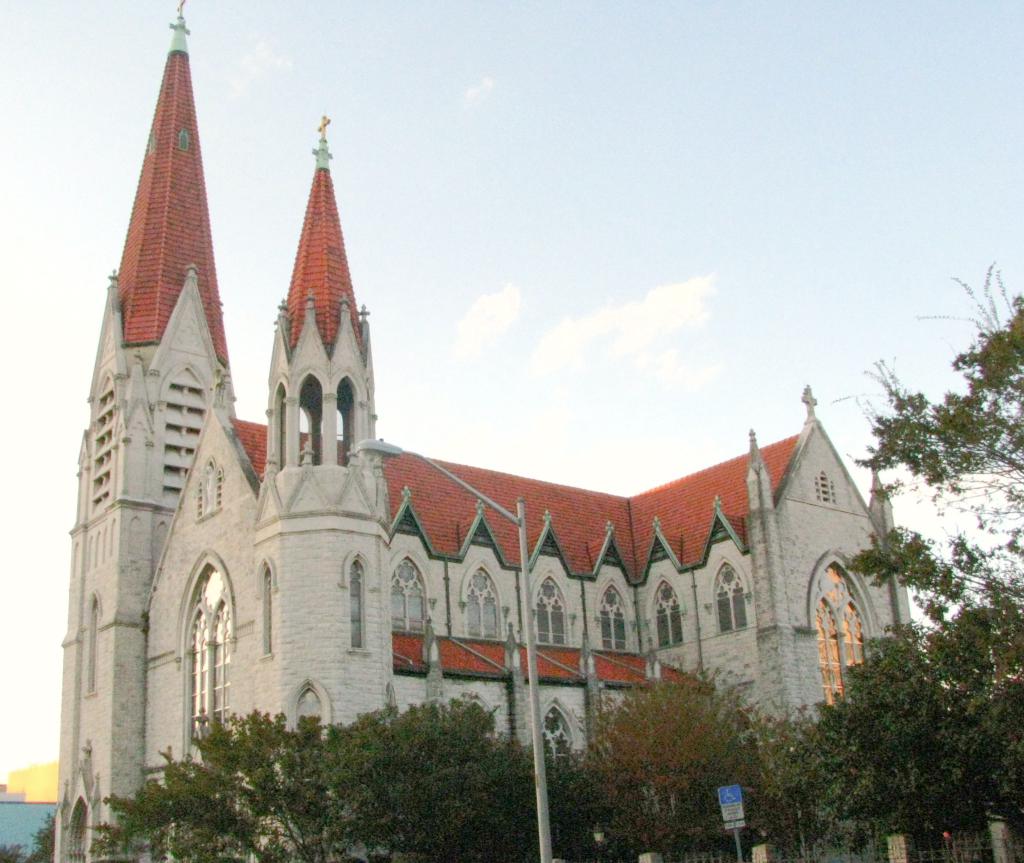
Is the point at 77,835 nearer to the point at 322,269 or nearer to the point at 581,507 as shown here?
the point at 322,269

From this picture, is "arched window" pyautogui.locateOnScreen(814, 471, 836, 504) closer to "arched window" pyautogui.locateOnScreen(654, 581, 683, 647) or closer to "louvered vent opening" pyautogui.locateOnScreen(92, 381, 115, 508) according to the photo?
"arched window" pyautogui.locateOnScreen(654, 581, 683, 647)

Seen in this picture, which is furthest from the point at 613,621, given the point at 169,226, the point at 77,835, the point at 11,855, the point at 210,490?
the point at 11,855

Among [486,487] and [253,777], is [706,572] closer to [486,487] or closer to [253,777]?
[486,487]

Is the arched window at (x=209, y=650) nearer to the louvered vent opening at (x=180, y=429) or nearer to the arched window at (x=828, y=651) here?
the louvered vent opening at (x=180, y=429)

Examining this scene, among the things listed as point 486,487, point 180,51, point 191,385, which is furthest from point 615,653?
point 180,51

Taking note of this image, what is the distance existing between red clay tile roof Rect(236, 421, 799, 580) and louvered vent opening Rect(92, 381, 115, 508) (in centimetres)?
575

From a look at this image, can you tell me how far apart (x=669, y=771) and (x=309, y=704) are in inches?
347

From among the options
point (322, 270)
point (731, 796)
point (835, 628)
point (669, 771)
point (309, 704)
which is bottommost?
point (731, 796)

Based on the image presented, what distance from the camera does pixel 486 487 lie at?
44406 millimetres

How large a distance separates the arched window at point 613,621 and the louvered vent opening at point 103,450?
1666 centimetres

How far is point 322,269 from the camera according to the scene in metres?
37.6

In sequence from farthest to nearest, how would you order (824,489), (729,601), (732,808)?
(824,489)
(729,601)
(732,808)

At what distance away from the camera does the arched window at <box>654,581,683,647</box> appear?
4416 cm

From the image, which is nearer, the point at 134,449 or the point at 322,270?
the point at 322,270
